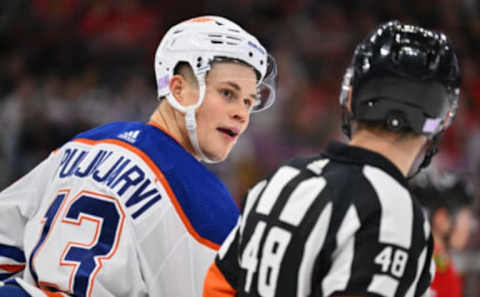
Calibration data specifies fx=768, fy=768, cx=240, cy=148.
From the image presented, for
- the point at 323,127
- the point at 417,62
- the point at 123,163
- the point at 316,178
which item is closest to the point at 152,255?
the point at 123,163

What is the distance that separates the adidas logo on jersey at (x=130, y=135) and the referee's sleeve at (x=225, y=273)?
2.48ft

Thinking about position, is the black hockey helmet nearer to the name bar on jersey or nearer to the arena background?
the name bar on jersey

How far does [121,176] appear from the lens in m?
2.23

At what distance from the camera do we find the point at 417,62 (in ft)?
5.01

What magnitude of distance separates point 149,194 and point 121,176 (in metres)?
0.10

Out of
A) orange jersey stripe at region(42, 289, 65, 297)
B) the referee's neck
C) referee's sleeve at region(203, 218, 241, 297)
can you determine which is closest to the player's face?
orange jersey stripe at region(42, 289, 65, 297)

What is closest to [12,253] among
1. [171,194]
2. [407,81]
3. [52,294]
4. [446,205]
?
[52,294]

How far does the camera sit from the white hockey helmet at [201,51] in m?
2.38

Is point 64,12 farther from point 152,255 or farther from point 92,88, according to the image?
point 152,255

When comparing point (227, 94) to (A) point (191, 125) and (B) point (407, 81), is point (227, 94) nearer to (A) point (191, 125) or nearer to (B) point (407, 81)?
(A) point (191, 125)

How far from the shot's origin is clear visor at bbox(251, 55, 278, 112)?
2584 millimetres

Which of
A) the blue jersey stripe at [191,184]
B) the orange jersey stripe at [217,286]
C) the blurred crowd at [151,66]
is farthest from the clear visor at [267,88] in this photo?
the blurred crowd at [151,66]

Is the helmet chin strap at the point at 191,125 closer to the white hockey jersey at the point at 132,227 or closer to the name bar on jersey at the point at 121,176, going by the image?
the white hockey jersey at the point at 132,227

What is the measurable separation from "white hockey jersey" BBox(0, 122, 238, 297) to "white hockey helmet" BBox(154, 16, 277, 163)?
→ 7.9 inches
